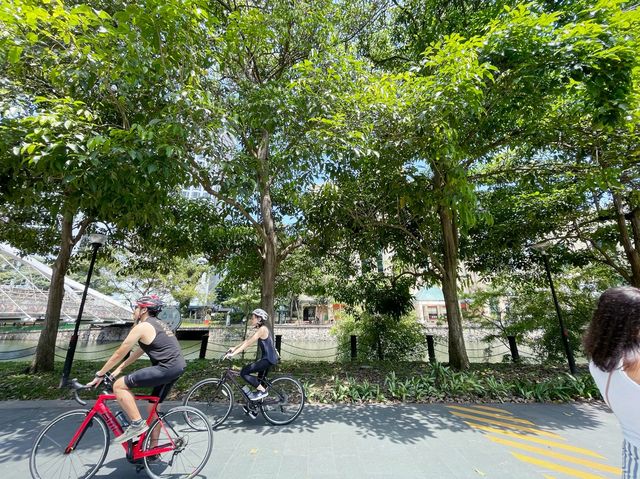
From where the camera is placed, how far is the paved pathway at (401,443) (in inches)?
148

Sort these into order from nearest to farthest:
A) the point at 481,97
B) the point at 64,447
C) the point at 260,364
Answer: the point at 64,447 → the point at 260,364 → the point at 481,97

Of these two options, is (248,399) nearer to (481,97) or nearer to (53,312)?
(481,97)

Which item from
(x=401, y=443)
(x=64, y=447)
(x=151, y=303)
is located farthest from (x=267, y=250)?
(x=64, y=447)

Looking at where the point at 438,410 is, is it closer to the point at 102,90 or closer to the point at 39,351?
the point at 102,90

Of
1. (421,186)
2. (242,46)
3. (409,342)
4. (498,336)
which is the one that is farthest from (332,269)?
(242,46)

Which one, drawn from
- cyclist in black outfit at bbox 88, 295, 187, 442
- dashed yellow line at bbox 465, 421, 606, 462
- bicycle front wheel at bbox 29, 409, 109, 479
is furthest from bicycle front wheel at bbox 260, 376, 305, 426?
dashed yellow line at bbox 465, 421, 606, 462

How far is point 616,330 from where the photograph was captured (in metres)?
1.83

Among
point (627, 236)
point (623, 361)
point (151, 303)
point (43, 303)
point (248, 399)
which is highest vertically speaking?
point (627, 236)

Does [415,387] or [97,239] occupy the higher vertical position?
[97,239]

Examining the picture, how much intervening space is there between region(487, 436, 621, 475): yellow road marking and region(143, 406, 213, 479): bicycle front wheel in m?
3.95

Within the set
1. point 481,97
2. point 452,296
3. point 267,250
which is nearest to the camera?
point 481,97

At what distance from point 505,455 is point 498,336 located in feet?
32.7

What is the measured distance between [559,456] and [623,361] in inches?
137

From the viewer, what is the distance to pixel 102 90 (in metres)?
6.00
